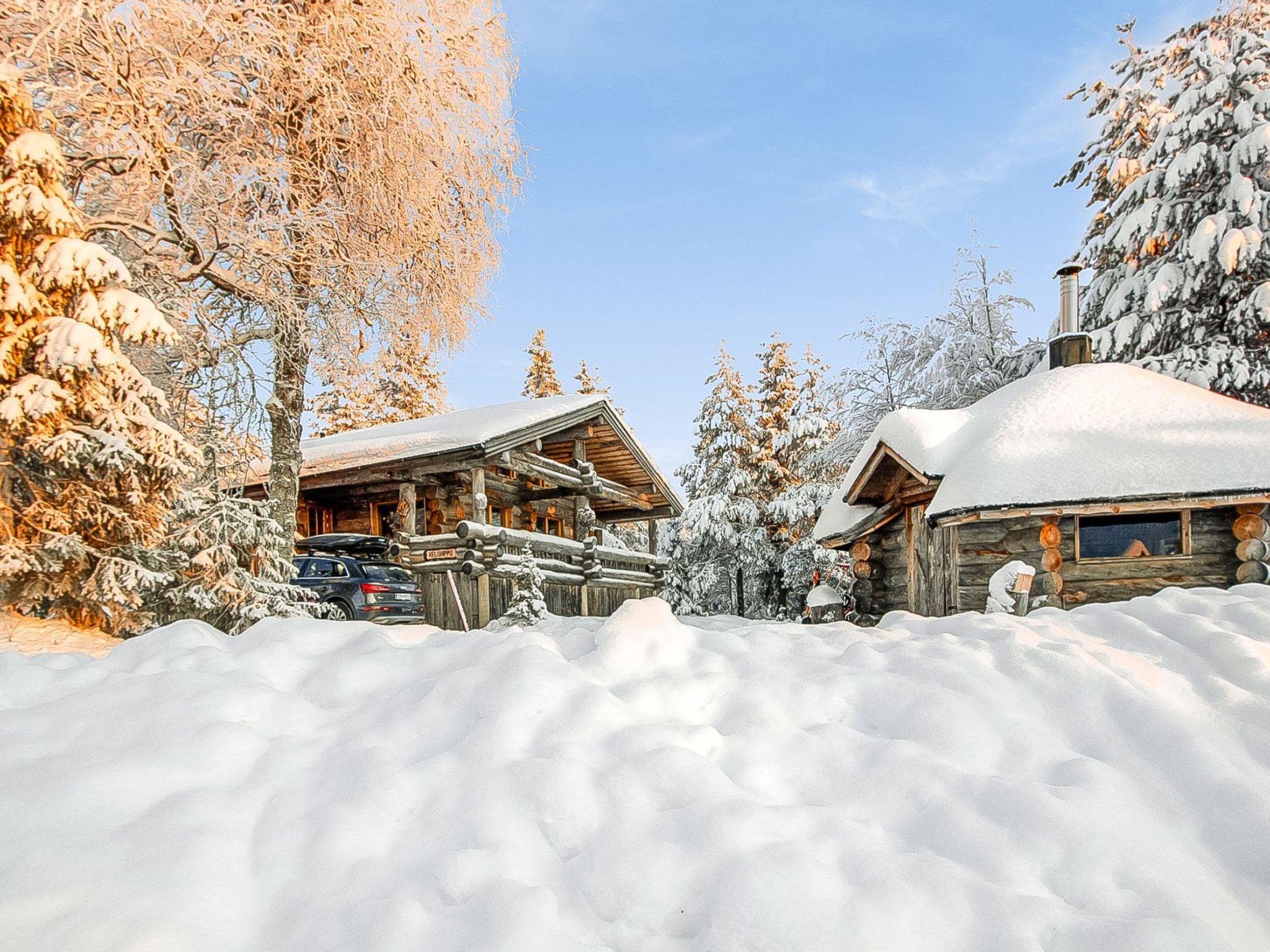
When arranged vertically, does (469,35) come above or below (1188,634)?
above

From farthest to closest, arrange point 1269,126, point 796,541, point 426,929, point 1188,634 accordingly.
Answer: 1. point 796,541
2. point 1269,126
3. point 1188,634
4. point 426,929

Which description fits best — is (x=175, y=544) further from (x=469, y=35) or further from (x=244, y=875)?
(x=469, y=35)

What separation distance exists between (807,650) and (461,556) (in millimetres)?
9982

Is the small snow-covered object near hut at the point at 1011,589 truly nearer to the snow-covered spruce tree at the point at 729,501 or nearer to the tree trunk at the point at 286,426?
the tree trunk at the point at 286,426

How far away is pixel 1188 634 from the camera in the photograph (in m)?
4.34

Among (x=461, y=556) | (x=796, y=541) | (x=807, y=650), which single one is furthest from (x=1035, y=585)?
(x=796, y=541)

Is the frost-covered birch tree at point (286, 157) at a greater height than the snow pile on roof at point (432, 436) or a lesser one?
greater

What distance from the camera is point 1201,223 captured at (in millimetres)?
14203

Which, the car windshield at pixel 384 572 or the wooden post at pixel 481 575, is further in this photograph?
the wooden post at pixel 481 575

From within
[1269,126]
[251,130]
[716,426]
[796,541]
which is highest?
[1269,126]

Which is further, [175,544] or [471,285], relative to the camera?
[471,285]

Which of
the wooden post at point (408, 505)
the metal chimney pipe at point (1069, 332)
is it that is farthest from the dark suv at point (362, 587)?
the metal chimney pipe at point (1069, 332)

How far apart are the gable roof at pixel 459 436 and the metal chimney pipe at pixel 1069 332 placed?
9.77m

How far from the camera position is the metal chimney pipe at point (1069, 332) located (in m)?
13.8
